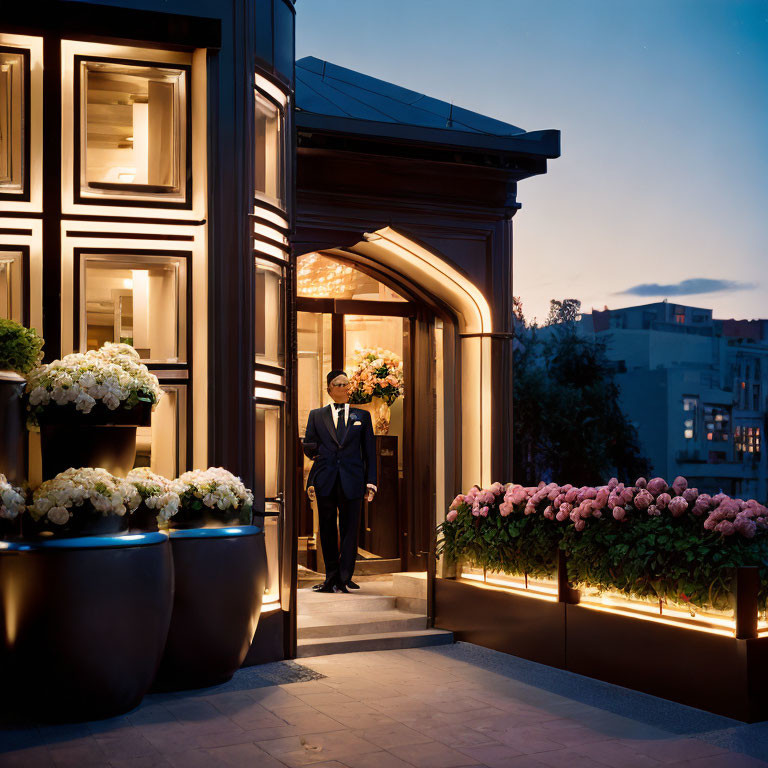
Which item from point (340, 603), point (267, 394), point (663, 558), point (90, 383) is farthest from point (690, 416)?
point (90, 383)

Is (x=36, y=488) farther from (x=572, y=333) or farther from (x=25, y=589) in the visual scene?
(x=572, y=333)

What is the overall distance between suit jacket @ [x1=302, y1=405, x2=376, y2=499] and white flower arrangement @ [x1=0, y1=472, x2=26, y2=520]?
3627mm

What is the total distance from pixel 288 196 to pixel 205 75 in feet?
3.47

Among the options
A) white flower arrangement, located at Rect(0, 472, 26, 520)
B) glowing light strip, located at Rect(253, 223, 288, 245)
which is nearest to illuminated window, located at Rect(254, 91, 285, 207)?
glowing light strip, located at Rect(253, 223, 288, 245)

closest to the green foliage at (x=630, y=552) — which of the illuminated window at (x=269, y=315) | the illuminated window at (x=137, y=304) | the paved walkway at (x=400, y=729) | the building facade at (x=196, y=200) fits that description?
the paved walkway at (x=400, y=729)

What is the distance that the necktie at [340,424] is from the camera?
28.9 ft

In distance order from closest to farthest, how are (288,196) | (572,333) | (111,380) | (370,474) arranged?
(111,380), (288,196), (370,474), (572,333)

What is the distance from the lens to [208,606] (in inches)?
237

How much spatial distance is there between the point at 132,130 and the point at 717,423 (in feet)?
107

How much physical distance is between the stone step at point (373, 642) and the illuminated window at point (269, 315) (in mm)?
1984

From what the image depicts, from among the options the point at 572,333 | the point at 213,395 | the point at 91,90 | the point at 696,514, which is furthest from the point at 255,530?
the point at 572,333

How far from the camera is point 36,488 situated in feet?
18.9

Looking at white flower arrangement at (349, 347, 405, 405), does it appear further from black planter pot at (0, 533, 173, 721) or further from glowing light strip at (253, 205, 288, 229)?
black planter pot at (0, 533, 173, 721)

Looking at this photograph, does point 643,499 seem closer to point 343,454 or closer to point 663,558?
point 663,558
